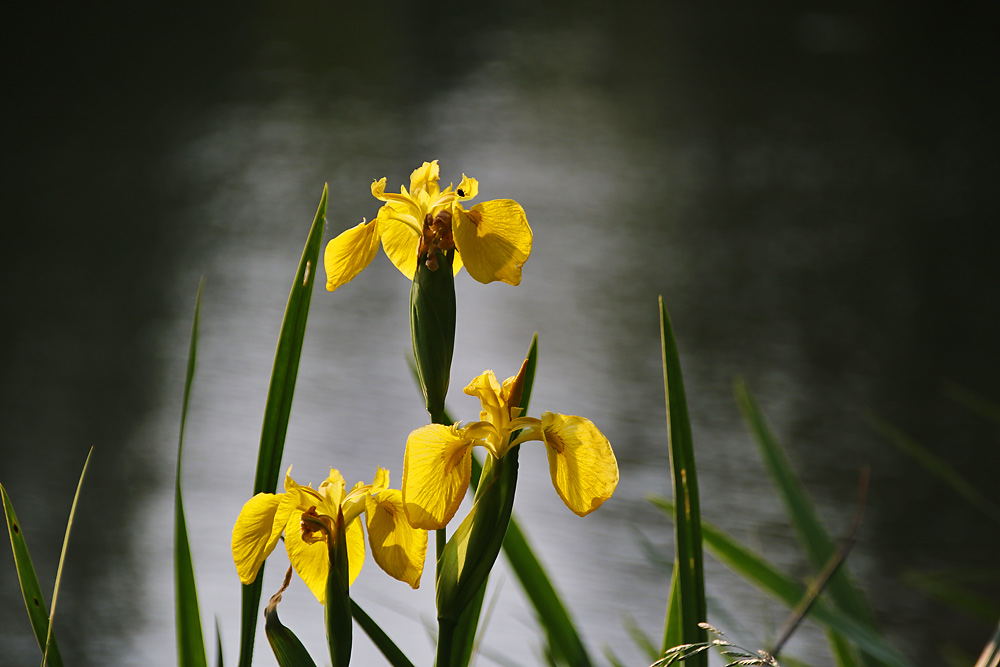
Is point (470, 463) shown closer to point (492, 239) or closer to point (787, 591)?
point (492, 239)

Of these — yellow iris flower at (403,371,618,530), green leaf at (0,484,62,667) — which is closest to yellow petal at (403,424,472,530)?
yellow iris flower at (403,371,618,530)

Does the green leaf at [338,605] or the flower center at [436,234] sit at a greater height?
the flower center at [436,234]

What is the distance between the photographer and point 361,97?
5.18 ft

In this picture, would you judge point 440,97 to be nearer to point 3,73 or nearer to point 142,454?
point 3,73

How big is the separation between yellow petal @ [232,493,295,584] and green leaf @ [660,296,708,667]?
85mm

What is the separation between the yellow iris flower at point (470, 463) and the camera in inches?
5.1

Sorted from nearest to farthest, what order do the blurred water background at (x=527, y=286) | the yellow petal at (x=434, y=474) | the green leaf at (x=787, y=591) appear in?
the yellow petal at (x=434, y=474)
the green leaf at (x=787, y=591)
the blurred water background at (x=527, y=286)

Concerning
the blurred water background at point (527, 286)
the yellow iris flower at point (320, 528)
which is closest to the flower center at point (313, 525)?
the yellow iris flower at point (320, 528)

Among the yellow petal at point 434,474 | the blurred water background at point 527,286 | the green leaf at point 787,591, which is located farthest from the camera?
the blurred water background at point 527,286

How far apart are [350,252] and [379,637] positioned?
71 mm

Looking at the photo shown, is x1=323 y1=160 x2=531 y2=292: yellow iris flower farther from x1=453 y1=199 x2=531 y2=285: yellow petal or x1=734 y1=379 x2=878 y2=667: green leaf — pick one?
x1=734 y1=379 x2=878 y2=667: green leaf

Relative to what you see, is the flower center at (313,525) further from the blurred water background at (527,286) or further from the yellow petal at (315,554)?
the blurred water background at (527,286)

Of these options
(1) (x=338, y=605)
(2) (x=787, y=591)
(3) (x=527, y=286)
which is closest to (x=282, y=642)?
(1) (x=338, y=605)

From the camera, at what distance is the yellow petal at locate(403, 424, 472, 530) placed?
129 millimetres
